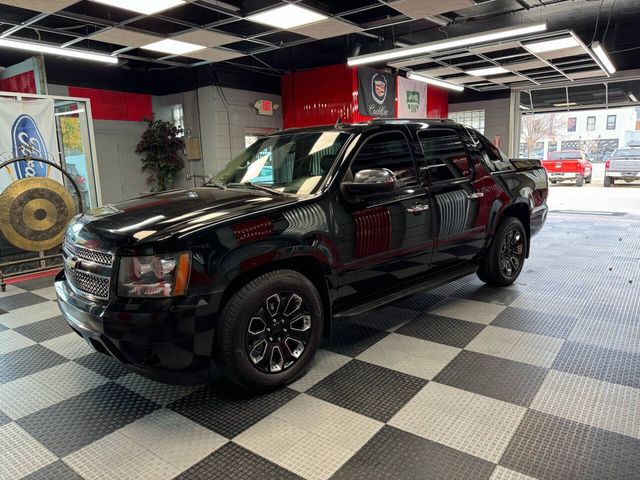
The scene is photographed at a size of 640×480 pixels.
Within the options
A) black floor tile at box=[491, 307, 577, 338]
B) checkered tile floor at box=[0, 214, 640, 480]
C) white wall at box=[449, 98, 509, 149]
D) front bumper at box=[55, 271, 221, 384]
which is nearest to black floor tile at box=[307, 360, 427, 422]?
checkered tile floor at box=[0, 214, 640, 480]

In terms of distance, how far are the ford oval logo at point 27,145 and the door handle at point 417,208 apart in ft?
17.2

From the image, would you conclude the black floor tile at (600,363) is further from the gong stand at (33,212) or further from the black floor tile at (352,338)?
the gong stand at (33,212)

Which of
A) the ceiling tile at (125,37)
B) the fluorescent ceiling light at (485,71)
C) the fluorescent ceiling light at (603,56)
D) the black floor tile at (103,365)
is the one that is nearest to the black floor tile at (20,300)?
the black floor tile at (103,365)

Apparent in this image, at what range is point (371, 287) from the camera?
2.88 m

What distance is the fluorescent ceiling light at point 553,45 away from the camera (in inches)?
283

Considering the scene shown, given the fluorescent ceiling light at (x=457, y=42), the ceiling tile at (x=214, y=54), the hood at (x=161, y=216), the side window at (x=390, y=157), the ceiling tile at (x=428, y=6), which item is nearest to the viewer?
the hood at (x=161, y=216)

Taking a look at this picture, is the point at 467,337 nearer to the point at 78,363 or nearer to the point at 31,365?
the point at 78,363

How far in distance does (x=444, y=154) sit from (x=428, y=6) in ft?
11.4

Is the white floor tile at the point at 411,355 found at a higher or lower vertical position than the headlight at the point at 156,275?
lower

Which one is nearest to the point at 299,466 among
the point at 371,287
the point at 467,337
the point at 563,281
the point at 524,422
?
the point at 524,422

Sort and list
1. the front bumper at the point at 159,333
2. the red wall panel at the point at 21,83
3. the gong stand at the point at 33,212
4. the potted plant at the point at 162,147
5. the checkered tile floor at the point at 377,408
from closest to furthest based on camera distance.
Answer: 1. the checkered tile floor at the point at 377,408
2. the front bumper at the point at 159,333
3. the gong stand at the point at 33,212
4. the red wall panel at the point at 21,83
5. the potted plant at the point at 162,147

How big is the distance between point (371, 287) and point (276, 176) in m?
0.99

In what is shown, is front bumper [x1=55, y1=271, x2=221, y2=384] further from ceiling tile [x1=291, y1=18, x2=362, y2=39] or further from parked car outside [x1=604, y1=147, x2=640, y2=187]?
parked car outside [x1=604, y1=147, x2=640, y2=187]

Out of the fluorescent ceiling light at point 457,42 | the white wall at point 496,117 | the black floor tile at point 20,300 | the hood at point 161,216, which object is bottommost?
the black floor tile at point 20,300
